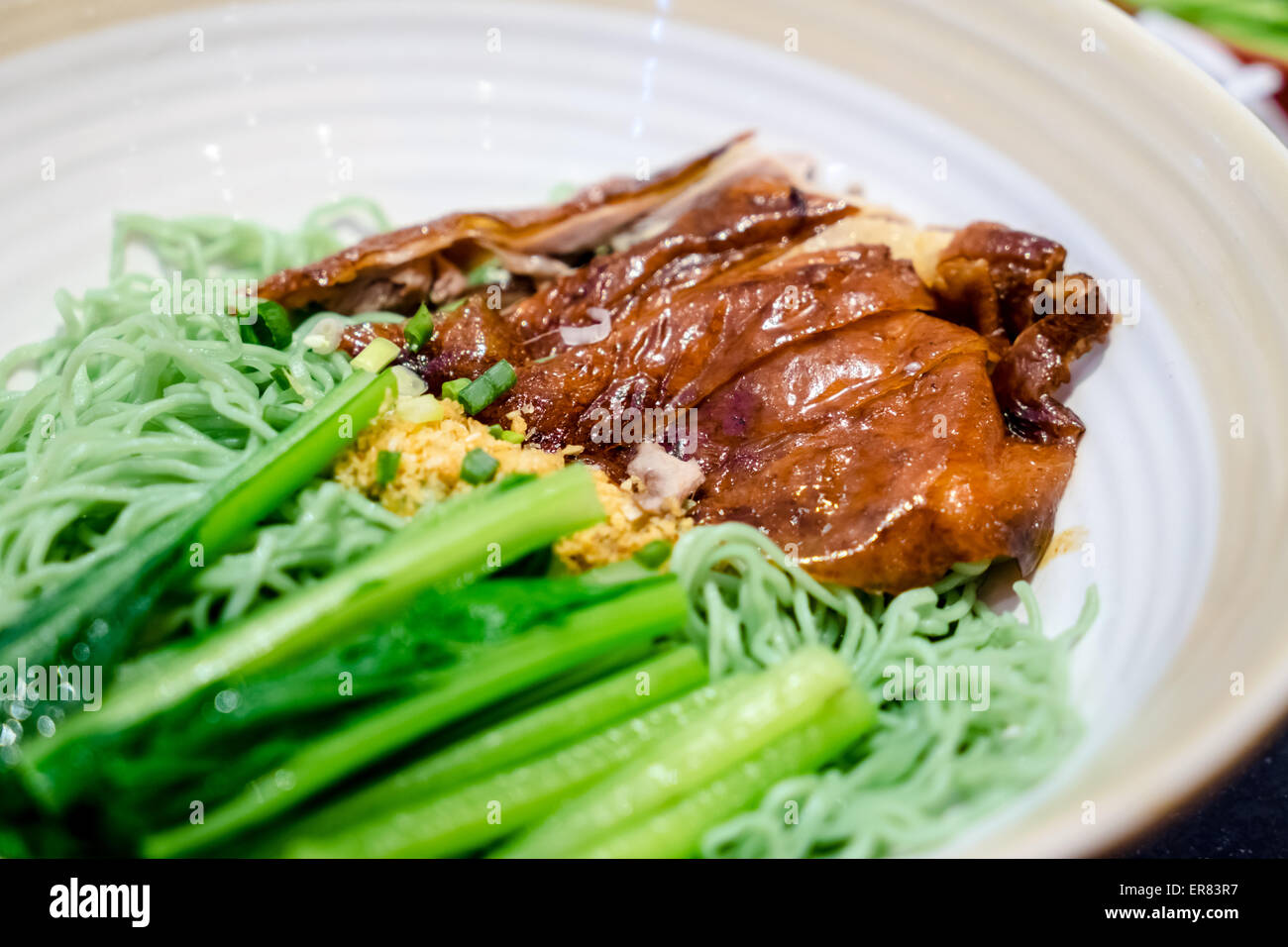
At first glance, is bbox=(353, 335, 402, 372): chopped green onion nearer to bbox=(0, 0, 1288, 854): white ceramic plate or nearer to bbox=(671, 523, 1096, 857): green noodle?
bbox=(671, 523, 1096, 857): green noodle

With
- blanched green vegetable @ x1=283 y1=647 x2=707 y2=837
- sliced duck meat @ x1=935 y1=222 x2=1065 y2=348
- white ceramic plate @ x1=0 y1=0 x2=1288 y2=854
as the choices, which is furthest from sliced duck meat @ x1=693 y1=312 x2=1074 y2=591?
blanched green vegetable @ x1=283 y1=647 x2=707 y2=837

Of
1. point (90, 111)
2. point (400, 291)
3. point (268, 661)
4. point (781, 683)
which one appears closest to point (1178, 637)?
point (781, 683)

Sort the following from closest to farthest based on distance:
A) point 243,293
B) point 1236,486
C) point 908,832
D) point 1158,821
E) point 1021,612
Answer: point 1158,821 → point 908,832 → point 1236,486 → point 1021,612 → point 243,293

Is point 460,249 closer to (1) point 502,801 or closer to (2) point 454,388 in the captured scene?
(2) point 454,388

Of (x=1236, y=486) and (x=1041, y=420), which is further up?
(x=1041, y=420)

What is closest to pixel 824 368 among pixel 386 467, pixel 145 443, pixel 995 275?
pixel 995 275

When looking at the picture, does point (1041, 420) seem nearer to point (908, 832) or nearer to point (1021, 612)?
point (1021, 612)
